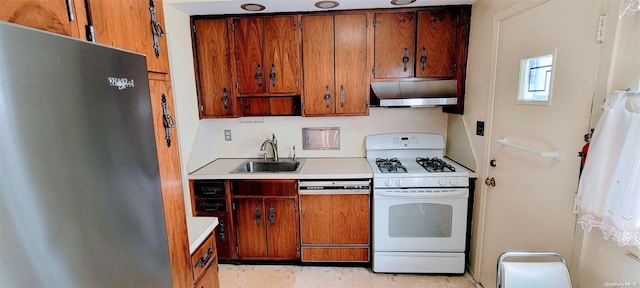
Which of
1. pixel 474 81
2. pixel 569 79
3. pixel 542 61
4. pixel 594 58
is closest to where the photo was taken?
pixel 594 58

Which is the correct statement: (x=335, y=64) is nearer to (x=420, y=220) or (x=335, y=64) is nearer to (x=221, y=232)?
(x=420, y=220)

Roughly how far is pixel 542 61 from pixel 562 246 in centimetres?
99

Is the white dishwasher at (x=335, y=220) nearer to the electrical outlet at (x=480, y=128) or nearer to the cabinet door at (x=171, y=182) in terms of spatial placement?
the electrical outlet at (x=480, y=128)

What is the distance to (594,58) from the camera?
1.28 m

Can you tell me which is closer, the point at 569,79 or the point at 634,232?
the point at 634,232

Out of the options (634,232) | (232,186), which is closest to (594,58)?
(634,232)

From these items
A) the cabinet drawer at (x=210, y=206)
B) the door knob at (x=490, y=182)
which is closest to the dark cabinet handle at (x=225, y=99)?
the cabinet drawer at (x=210, y=206)

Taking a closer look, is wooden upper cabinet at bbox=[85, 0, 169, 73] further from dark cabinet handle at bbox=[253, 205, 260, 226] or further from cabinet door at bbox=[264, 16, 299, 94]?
dark cabinet handle at bbox=[253, 205, 260, 226]

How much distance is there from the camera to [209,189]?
8.48 ft

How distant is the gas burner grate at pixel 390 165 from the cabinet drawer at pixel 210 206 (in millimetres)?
1437

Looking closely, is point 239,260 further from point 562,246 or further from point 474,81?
point 474,81

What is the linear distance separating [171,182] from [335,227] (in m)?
1.77

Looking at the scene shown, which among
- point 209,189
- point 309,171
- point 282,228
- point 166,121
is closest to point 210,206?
point 209,189

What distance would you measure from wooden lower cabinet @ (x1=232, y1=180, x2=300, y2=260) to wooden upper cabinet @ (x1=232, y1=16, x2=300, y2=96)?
87cm
